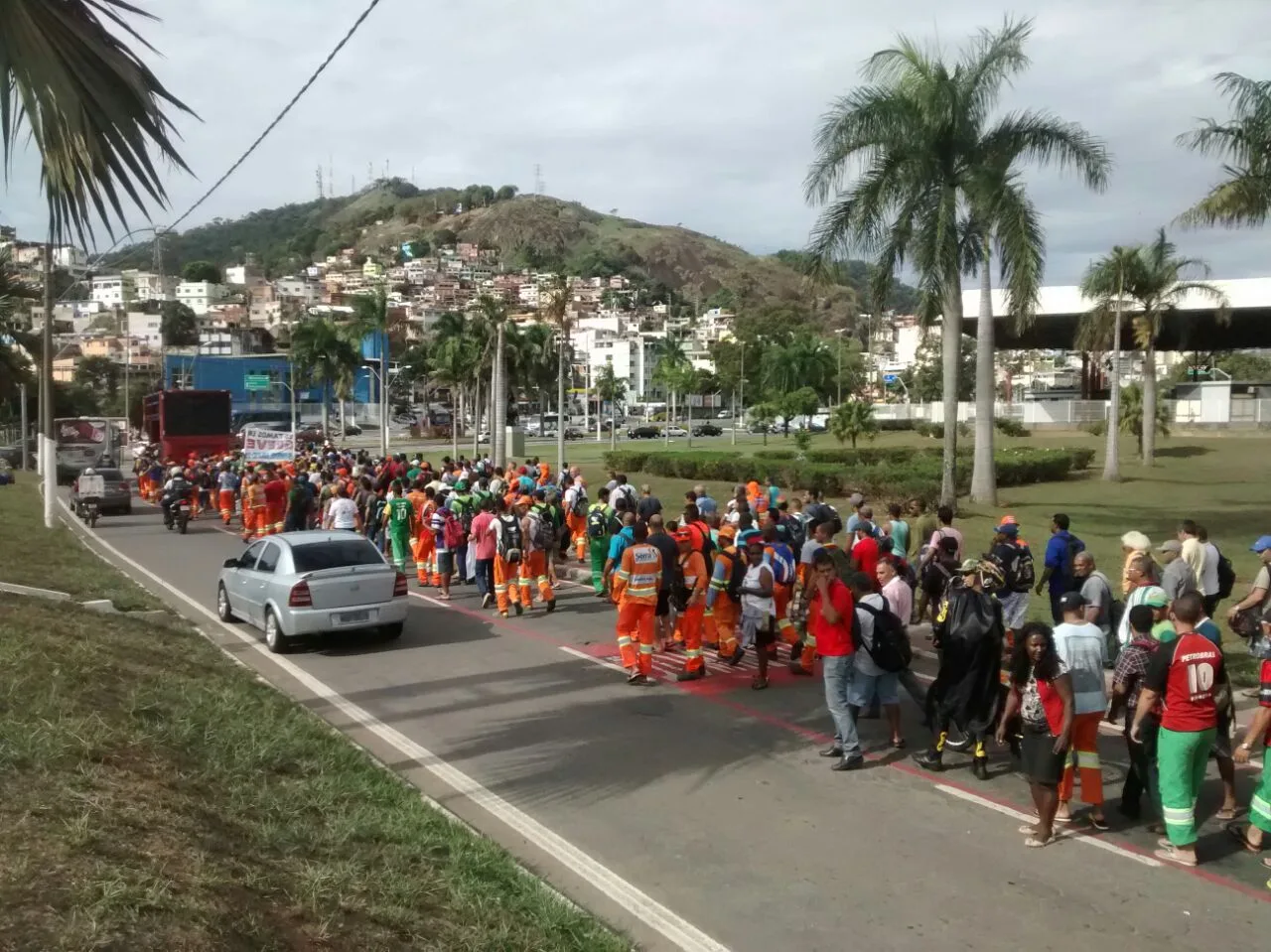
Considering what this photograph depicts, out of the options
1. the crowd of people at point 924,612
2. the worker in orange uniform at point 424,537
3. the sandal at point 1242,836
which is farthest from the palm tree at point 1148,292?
the sandal at point 1242,836

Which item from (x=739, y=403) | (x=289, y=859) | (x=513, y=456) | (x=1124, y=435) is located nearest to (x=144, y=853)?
(x=289, y=859)

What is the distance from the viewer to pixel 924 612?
13.5 meters

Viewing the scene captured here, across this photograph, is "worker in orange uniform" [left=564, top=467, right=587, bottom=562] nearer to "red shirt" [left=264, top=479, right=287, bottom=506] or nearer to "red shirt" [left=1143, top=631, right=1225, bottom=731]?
"red shirt" [left=264, top=479, right=287, bottom=506]

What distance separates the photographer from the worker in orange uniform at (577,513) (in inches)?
725

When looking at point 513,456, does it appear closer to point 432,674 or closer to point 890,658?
point 432,674

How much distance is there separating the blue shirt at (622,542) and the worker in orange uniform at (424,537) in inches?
187

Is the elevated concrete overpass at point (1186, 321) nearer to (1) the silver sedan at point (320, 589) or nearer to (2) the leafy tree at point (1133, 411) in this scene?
(2) the leafy tree at point (1133, 411)

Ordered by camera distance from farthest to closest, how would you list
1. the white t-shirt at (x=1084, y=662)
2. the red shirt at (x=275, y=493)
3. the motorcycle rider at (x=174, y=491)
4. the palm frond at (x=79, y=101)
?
the motorcycle rider at (x=174, y=491)
the red shirt at (x=275, y=493)
the white t-shirt at (x=1084, y=662)
the palm frond at (x=79, y=101)

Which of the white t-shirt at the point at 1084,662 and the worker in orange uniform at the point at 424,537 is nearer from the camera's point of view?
the white t-shirt at the point at 1084,662

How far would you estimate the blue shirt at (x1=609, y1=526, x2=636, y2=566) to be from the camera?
1174cm

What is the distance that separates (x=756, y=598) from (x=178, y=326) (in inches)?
5850

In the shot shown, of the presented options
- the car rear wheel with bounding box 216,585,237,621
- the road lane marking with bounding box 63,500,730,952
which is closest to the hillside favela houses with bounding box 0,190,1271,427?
the road lane marking with bounding box 63,500,730,952

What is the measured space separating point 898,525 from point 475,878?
8.62 meters

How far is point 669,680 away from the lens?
1091 cm
